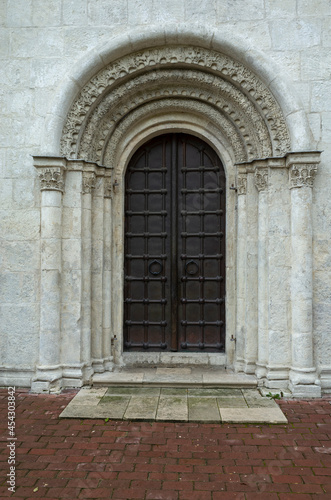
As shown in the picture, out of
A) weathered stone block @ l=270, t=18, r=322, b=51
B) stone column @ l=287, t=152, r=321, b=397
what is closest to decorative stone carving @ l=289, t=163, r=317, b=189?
stone column @ l=287, t=152, r=321, b=397

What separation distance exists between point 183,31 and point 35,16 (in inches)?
76.3

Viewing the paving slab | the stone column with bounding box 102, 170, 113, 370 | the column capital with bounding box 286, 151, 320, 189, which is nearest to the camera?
the paving slab

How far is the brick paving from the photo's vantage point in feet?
8.86

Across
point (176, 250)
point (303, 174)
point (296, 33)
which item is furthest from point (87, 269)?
point (296, 33)

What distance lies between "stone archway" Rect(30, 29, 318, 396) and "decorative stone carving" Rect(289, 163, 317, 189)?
0.02 meters

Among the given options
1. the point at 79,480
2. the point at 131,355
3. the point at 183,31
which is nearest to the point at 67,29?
the point at 183,31

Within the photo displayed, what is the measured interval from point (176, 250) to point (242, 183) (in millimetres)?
1307

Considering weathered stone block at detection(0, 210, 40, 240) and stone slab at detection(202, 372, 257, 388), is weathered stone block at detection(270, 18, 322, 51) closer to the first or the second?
weathered stone block at detection(0, 210, 40, 240)

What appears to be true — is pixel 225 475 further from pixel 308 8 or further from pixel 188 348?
pixel 308 8

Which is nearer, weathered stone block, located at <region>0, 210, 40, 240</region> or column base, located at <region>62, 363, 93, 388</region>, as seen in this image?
column base, located at <region>62, 363, 93, 388</region>

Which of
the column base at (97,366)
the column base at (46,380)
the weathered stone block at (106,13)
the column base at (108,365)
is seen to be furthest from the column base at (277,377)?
the weathered stone block at (106,13)

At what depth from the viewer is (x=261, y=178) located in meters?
4.81

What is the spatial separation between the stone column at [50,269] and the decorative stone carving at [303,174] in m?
2.89

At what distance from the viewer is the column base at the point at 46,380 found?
452 centimetres
